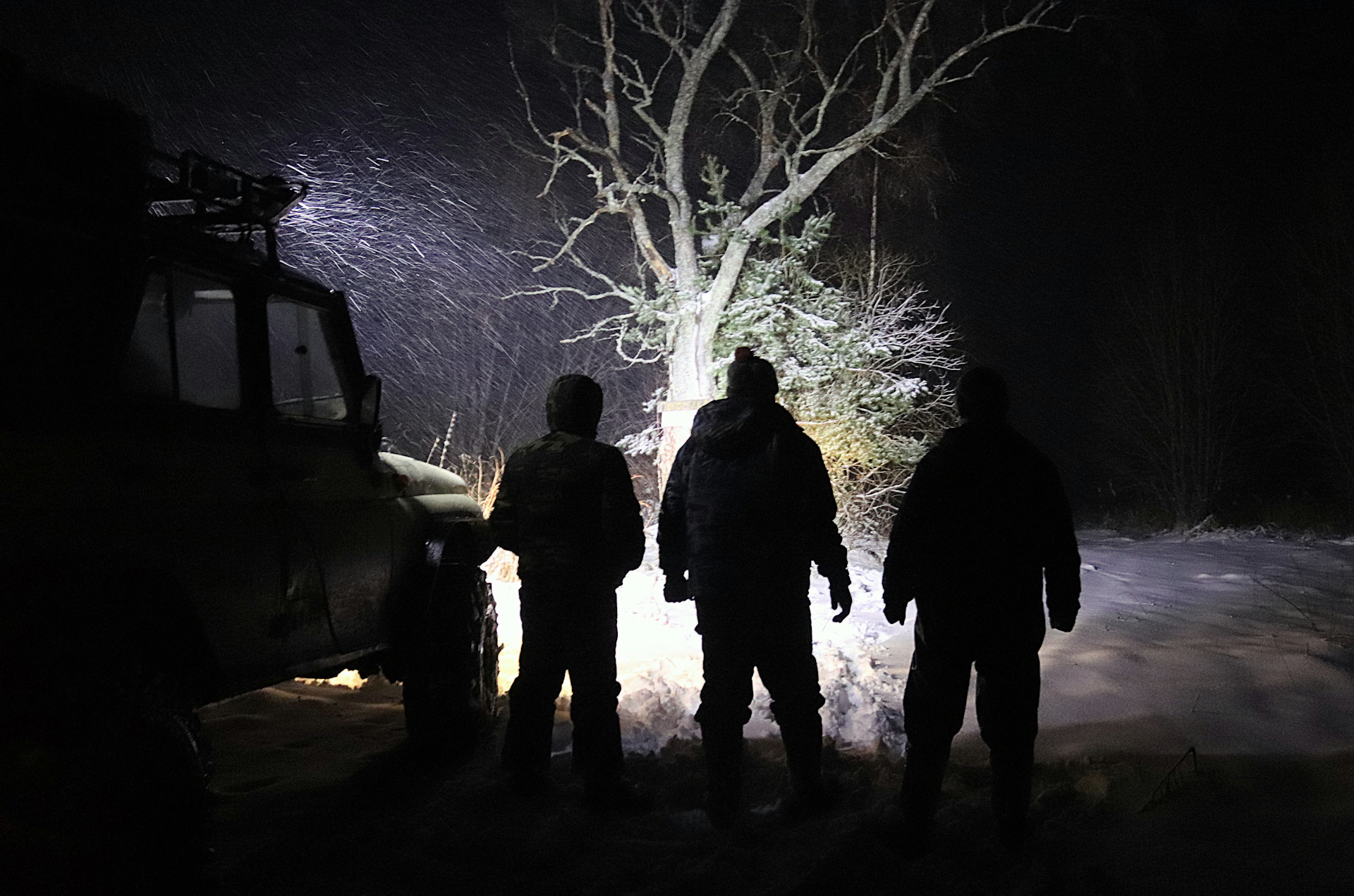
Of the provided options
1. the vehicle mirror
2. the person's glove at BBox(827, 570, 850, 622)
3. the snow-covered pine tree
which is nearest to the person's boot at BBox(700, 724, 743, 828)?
the person's glove at BBox(827, 570, 850, 622)

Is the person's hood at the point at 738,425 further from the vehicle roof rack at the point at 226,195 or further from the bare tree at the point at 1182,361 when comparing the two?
the bare tree at the point at 1182,361

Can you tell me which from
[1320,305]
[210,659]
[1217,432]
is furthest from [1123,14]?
[1217,432]

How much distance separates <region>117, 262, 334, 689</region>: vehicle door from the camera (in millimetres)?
2732

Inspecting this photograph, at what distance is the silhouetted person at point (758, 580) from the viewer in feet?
11.8

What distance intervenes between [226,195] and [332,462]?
116 cm

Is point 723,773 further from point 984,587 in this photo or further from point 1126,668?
point 1126,668

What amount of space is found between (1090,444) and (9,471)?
37.6 metres

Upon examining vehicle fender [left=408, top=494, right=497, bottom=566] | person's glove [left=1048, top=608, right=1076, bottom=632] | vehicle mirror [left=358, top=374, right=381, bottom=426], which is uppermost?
vehicle mirror [left=358, top=374, right=381, bottom=426]

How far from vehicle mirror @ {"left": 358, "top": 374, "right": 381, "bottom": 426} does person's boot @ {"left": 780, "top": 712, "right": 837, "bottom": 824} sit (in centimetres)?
230

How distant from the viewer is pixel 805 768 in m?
3.63

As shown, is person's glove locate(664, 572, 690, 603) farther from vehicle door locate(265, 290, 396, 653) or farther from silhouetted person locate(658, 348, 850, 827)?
vehicle door locate(265, 290, 396, 653)

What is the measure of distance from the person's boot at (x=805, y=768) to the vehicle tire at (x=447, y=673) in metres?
1.82

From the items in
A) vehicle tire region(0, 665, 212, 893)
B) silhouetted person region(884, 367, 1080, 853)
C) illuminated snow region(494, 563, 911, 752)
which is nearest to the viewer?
vehicle tire region(0, 665, 212, 893)

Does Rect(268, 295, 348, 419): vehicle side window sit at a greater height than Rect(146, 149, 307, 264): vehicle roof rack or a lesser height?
lesser
